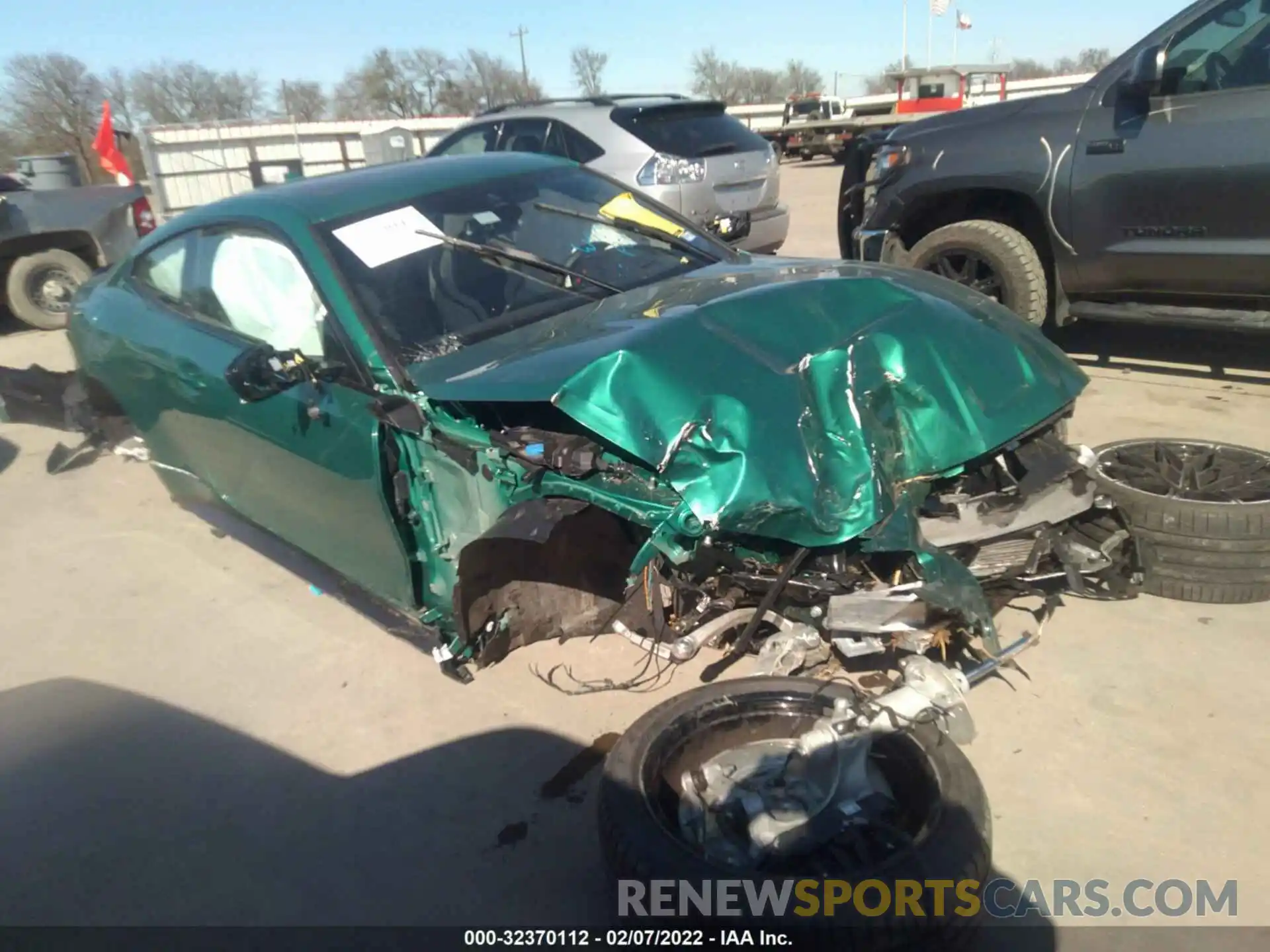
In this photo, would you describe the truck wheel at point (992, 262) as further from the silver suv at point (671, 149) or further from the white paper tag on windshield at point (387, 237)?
the white paper tag on windshield at point (387, 237)

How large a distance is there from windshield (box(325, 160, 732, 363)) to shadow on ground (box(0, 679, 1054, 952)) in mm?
1304

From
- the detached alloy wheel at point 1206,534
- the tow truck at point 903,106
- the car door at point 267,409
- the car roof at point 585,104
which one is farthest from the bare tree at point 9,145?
the detached alloy wheel at point 1206,534

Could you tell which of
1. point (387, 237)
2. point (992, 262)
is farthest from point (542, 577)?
point (992, 262)

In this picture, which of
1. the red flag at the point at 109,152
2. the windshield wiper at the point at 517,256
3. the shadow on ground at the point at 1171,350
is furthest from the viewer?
the red flag at the point at 109,152

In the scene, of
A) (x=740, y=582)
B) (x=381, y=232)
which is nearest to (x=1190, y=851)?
(x=740, y=582)

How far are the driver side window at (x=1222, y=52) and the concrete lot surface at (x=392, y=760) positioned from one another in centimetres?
290

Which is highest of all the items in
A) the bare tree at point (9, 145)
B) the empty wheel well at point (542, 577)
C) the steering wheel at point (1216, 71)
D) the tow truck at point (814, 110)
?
the bare tree at point (9, 145)

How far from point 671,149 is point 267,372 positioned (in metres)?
5.66

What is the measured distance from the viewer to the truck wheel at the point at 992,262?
519cm

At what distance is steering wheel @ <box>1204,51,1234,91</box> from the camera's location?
459 centimetres

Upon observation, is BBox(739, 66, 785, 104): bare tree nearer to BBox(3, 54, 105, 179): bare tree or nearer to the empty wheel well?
BBox(3, 54, 105, 179): bare tree

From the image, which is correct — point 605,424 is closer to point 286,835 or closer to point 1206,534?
point 286,835

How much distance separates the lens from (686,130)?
320 inches

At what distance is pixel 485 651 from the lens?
2990 mm
